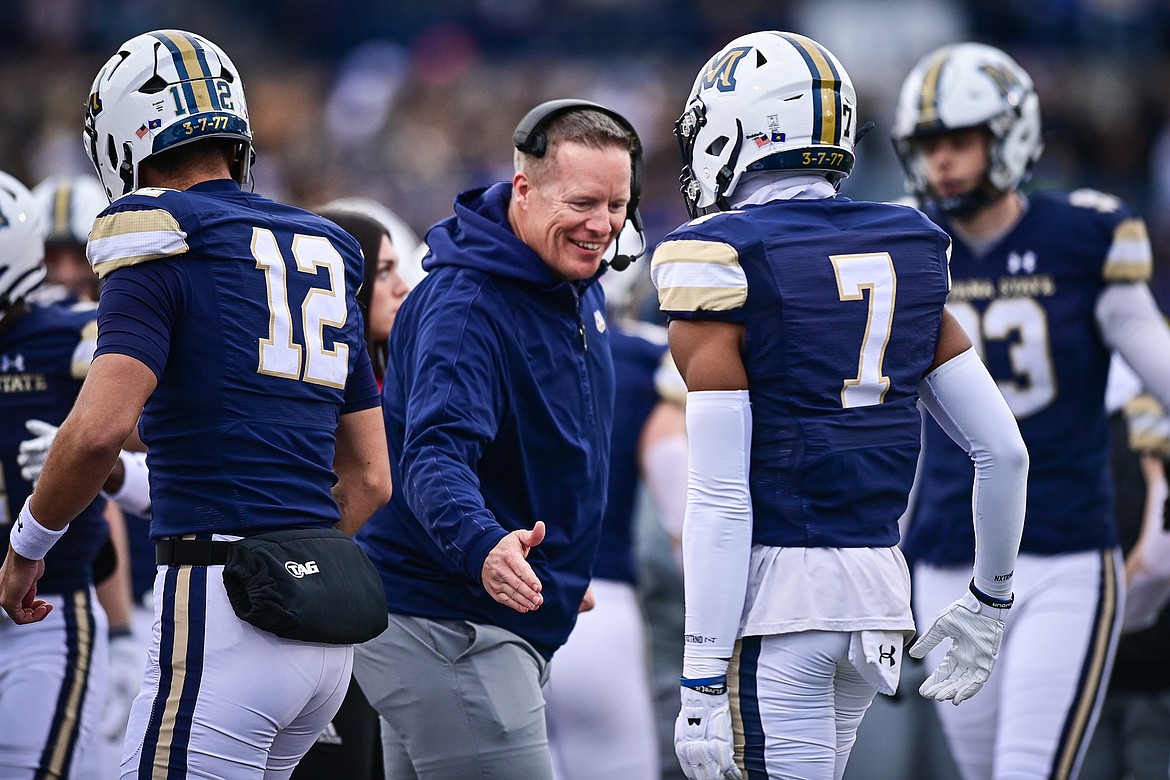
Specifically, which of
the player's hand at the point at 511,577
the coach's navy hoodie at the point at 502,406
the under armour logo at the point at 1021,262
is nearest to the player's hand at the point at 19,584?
the coach's navy hoodie at the point at 502,406

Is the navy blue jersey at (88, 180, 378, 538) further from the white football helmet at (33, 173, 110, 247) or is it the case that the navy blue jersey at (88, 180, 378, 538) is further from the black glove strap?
the white football helmet at (33, 173, 110, 247)

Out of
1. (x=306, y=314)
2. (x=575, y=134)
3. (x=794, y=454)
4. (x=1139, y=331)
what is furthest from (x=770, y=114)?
(x=1139, y=331)

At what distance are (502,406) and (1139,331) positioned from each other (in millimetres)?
2254

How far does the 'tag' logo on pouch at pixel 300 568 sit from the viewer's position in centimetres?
313

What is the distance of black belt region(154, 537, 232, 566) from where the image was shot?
3.16 metres

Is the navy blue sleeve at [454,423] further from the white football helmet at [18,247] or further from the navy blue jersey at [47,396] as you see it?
the white football helmet at [18,247]

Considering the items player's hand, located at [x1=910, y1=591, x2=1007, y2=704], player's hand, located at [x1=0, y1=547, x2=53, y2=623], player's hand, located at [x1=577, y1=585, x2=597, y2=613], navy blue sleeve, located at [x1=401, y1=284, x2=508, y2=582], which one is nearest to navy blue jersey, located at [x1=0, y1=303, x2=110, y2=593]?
player's hand, located at [x1=0, y1=547, x2=53, y2=623]

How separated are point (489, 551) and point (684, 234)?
80 cm

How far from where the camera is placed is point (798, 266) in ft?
10.6

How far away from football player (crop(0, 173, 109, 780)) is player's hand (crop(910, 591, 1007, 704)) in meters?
2.35

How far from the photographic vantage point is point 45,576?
4.27 metres

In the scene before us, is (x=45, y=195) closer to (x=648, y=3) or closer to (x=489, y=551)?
(x=489, y=551)

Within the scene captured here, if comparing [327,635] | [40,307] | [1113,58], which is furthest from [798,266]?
[1113,58]

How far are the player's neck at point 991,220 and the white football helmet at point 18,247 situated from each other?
2.95 m
